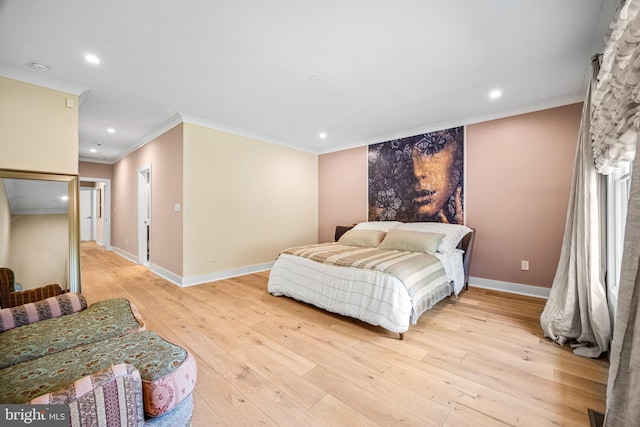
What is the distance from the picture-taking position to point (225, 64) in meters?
2.42

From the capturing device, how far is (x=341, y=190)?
5.39 meters

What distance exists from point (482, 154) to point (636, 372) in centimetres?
335

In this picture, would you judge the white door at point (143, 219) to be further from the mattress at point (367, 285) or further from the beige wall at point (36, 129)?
the mattress at point (367, 285)

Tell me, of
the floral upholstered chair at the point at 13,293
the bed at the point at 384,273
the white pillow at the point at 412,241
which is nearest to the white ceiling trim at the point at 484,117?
the bed at the point at 384,273

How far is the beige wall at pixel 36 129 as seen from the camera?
2477mm

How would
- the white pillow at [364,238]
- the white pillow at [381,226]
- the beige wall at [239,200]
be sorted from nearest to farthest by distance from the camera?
the white pillow at [364,238]
the beige wall at [239,200]
the white pillow at [381,226]

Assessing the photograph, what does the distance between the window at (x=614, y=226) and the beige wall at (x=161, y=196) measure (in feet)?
15.5

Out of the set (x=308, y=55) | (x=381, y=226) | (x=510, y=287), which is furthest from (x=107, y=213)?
(x=510, y=287)

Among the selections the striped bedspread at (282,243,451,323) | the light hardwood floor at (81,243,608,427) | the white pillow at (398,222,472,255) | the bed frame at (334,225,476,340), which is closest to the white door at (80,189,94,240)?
the light hardwood floor at (81,243,608,427)

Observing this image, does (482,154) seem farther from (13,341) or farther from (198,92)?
(13,341)

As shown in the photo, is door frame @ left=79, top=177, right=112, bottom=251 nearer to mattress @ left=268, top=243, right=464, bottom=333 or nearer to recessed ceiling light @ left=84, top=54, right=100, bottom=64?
recessed ceiling light @ left=84, top=54, right=100, bottom=64

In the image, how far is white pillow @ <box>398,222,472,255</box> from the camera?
10.6 ft

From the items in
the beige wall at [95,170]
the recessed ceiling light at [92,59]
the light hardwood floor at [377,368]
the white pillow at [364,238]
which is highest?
the recessed ceiling light at [92,59]

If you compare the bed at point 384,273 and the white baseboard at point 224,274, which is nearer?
the bed at point 384,273
